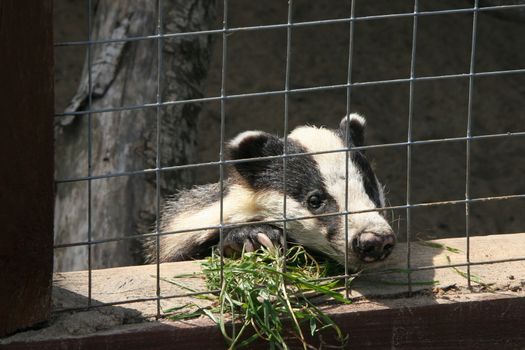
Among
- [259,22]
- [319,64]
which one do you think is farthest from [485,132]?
[259,22]

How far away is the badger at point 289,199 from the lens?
427 centimetres

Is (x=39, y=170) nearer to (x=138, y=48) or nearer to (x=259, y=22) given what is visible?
(x=138, y=48)

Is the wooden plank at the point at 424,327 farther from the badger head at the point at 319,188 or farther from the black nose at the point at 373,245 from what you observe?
the badger head at the point at 319,188

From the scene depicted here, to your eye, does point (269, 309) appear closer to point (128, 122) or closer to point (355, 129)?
point (355, 129)

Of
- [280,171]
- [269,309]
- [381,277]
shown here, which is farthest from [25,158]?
[280,171]

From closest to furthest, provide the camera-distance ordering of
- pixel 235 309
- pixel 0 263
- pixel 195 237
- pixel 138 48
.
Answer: pixel 0 263, pixel 235 309, pixel 195 237, pixel 138 48

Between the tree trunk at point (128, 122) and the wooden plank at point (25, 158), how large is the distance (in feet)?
8.55

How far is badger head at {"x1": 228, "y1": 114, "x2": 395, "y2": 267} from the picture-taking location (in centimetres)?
405

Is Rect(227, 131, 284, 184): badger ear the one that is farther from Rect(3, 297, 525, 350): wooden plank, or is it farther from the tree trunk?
Rect(3, 297, 525, 350): wooden plank

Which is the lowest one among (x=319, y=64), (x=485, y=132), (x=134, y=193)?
(x=134, y=193)

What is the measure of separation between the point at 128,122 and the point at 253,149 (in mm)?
1258

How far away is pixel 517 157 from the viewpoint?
9023 millimetres

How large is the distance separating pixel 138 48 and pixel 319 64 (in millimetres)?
3623

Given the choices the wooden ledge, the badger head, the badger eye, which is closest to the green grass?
the wooden ledge
